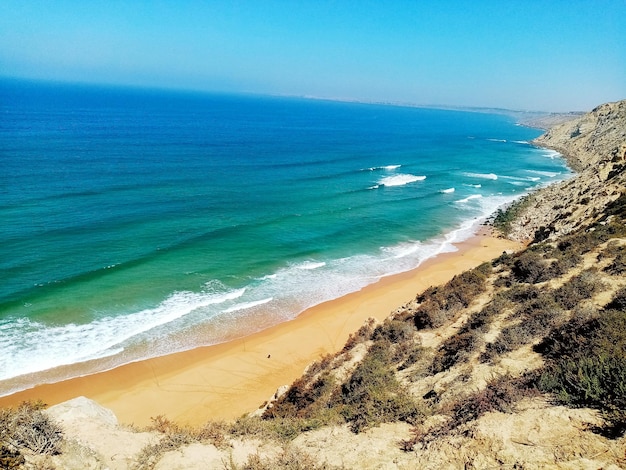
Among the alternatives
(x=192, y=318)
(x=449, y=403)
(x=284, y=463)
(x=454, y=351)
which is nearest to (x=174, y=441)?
(x=284, y=463)

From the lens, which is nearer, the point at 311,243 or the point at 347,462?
the point at 347,462

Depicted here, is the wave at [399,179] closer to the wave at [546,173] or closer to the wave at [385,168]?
the wave at [385,168]

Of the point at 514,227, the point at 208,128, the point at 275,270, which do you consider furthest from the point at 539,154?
the point at 275,270

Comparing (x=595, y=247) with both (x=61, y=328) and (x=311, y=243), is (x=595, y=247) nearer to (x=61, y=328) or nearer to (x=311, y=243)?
(x=311, y=243)

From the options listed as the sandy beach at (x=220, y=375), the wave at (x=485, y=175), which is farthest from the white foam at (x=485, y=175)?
the sandy beach at (x=220, y=375)

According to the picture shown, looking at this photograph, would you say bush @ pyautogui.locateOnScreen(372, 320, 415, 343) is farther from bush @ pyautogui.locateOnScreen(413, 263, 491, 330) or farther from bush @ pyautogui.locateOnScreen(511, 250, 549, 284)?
bush @ pyautogui.locateOnScreen(511, 250, 549, 284)

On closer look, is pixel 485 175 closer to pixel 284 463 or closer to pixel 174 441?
pixel 284 463

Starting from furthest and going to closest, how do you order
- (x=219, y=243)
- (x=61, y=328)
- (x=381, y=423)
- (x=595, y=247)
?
1. (x=219, y=243)
2. (x=61, y=328)
3. (x=595, y=247)
4. (x=381, y=423)

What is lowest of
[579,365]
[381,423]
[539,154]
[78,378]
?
[78,378]

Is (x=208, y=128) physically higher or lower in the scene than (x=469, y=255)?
higher
